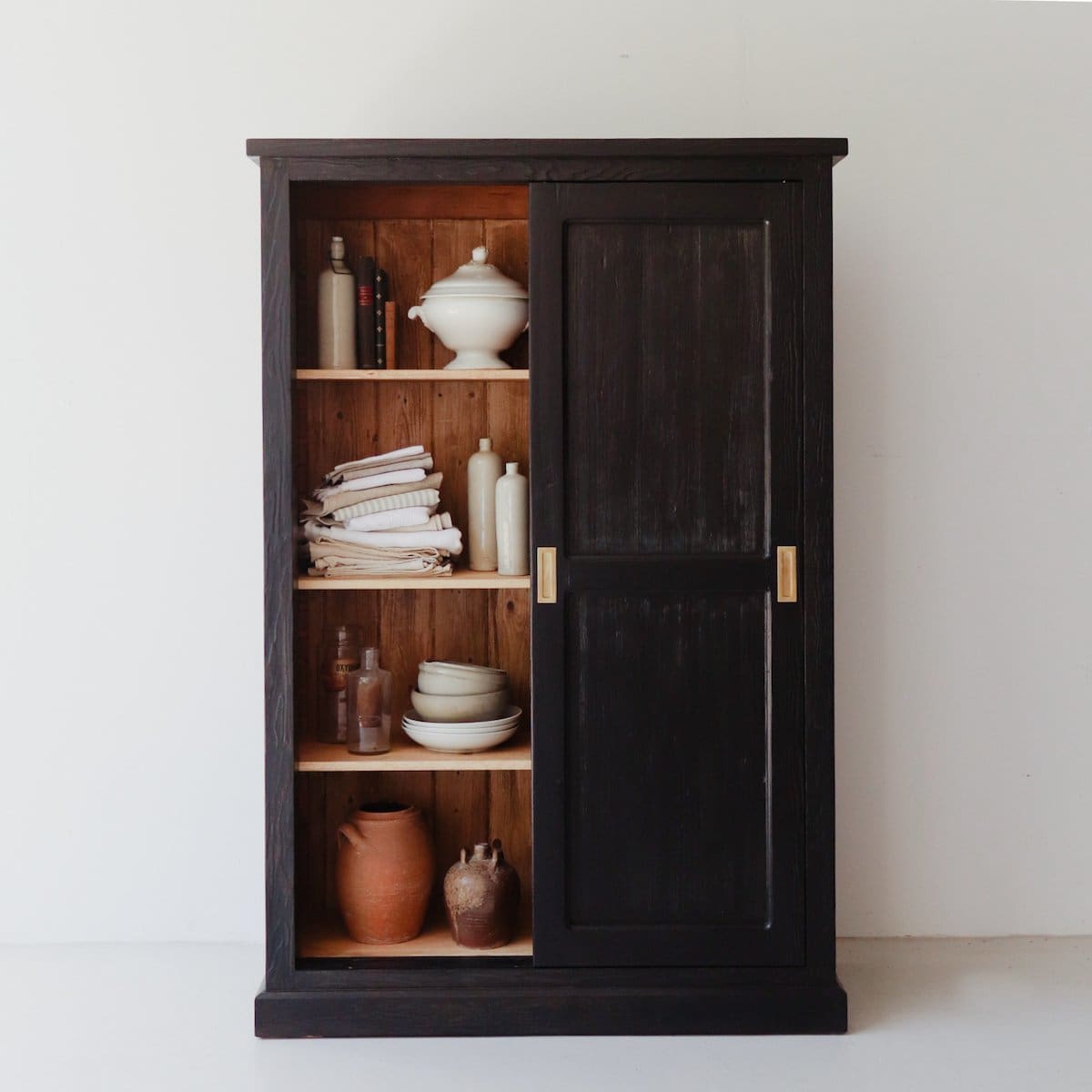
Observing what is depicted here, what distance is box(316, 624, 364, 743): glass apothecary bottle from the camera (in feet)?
9.21

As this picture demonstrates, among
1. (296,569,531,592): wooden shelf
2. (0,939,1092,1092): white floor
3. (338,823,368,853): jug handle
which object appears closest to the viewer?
(0,939,1092,1092): white floor

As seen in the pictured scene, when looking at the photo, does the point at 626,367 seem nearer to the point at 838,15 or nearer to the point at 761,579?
the point at 761,579

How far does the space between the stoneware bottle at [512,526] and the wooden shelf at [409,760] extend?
1.39 ft

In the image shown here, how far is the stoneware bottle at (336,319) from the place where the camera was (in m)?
2.74

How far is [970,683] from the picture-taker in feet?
10.1

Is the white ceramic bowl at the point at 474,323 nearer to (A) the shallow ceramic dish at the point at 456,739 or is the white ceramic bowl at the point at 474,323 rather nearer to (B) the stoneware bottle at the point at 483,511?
(B) the stoneware bottle at the point at 483,511

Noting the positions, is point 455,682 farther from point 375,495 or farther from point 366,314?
point 366,314

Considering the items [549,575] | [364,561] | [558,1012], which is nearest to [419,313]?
[364,561]

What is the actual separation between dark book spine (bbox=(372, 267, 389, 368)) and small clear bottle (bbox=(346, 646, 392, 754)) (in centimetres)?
71

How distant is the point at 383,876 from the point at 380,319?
1323mm

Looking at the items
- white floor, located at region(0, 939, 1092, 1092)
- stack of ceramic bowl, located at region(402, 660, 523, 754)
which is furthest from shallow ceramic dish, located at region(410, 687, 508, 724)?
white floor, located at region(0, 939, 1092, 1092)

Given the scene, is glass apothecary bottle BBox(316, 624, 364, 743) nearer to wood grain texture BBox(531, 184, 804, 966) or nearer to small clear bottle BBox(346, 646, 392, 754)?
small clear bottle BBox(346, 646, 392, 754)

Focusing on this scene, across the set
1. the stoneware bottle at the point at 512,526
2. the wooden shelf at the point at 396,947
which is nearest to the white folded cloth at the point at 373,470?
the stoneware bottle at the point at 512,526

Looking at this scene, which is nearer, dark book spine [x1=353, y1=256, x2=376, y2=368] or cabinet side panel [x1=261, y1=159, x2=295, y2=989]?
cabinet side panel [x1=261, y1=159, x2=295, y2=989]
